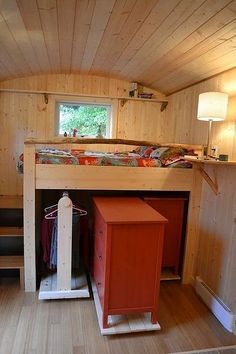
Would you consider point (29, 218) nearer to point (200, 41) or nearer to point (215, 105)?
point (215, 105)

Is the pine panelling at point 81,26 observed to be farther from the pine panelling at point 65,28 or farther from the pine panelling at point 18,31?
the pine panelling at point 18,31

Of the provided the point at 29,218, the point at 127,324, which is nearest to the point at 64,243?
the point at 29,218

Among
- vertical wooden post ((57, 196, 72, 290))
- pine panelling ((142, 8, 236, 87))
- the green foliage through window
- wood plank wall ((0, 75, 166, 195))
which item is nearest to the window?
the green foliage through window

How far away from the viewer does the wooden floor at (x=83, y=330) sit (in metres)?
1.75

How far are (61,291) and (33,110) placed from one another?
259 centimetres

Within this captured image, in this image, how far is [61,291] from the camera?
89.0 inches

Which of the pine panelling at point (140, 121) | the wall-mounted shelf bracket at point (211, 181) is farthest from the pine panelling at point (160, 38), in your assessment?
the wall-mounted shelf bracket at point (211, 181)

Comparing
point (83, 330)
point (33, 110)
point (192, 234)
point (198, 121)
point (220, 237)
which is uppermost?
point (33, 110)

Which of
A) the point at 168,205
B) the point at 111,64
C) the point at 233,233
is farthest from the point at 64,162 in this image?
the point at 111,64

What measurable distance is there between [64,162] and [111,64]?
1.63m

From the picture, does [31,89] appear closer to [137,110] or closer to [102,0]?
[137,110]

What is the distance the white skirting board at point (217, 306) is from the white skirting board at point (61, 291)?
3.24 ft

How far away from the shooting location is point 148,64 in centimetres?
302

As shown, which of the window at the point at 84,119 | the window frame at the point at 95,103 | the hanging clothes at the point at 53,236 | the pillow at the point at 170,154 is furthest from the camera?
the window at the point at 84,119
